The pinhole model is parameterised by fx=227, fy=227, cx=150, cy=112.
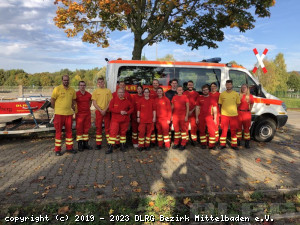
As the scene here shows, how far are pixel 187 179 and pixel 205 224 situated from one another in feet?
4.56

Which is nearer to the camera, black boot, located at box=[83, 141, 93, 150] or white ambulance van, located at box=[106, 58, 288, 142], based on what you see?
black boot, located at box=[83, 141, 93, 150]

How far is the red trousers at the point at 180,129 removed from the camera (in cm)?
611

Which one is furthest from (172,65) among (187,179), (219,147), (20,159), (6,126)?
(6,126)

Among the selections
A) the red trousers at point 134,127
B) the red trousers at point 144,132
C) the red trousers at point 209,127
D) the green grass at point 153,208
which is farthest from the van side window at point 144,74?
the green grass at point 153,208

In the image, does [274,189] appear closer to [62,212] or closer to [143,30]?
[62,212]

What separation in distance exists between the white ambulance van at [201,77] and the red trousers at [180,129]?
1.11 metres

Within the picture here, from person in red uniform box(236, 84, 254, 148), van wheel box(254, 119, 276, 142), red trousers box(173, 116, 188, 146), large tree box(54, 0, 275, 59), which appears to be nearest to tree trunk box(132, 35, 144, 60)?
large tree box(54, 0, 275, 59)

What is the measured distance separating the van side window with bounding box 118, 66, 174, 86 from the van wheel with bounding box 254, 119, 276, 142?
3.17 m

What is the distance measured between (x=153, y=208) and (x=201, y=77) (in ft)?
15.0

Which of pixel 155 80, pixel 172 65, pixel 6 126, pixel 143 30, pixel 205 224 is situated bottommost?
pixel 205 224

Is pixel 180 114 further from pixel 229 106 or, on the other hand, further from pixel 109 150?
pixel 109 150

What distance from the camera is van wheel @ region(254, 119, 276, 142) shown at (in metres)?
7.06

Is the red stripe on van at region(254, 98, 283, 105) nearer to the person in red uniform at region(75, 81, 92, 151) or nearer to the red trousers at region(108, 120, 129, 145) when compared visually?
the red trousers at region(108, 120, 129, 145)

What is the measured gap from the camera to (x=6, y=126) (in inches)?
270
